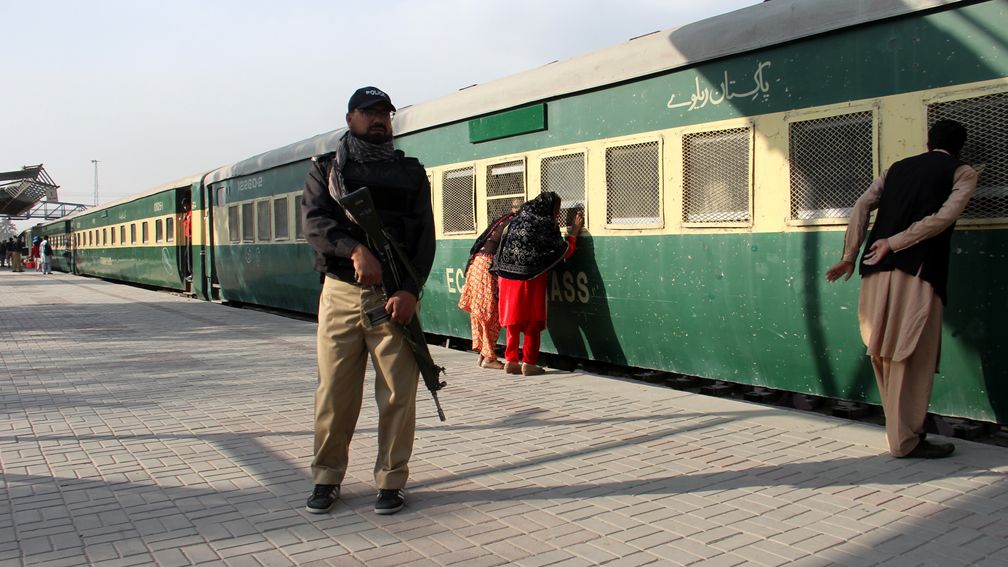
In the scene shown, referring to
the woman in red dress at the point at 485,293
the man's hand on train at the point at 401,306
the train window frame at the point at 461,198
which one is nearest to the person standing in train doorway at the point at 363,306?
the man's hand on train at the point at 401,306

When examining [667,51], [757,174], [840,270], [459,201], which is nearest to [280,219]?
[459,201]

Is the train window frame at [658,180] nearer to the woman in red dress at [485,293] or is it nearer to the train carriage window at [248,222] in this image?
the woman in red dress at [485,293]

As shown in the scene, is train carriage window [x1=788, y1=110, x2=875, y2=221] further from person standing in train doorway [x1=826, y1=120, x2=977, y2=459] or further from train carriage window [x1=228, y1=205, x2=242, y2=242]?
train carriage window [x1=228, y1=205, x2=242, y2=242]

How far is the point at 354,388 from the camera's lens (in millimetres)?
4277

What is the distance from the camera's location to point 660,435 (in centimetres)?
566

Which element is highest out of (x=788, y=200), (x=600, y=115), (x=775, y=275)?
(x=600, y=115)

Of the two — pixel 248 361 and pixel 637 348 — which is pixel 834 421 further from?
pixel 248 361

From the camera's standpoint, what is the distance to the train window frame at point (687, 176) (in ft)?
21.2

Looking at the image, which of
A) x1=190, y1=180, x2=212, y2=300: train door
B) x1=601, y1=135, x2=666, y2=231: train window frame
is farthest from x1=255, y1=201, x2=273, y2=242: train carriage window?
x1=601, y1=135, x2=666, y2=231: train window frame

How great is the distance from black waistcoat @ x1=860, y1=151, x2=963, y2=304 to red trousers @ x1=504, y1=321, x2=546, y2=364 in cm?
379

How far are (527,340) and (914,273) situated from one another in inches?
158

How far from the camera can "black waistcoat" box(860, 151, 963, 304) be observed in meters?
4.78

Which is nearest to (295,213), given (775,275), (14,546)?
(775,275)

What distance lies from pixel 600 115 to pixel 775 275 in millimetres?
2317
